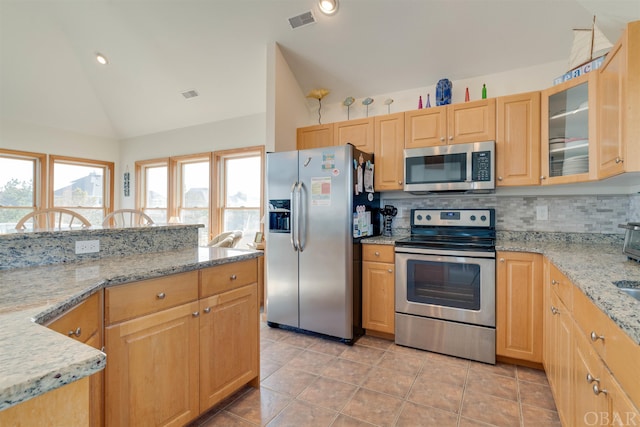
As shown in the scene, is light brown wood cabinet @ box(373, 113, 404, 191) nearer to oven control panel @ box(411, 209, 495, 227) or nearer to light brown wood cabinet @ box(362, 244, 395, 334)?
oven control panel @ box(411, 209, 495, 227)

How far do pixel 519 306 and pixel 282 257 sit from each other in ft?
6.37

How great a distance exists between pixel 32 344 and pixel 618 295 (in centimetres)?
163

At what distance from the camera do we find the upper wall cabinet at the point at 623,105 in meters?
1.41

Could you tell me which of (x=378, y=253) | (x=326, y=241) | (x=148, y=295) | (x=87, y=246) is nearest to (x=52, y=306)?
(x=148, y=295)

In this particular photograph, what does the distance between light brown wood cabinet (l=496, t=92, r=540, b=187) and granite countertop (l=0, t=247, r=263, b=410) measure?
7.03ft

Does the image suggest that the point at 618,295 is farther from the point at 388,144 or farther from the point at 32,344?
the point at 388,144

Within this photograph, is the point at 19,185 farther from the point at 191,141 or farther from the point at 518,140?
the point at 518,140

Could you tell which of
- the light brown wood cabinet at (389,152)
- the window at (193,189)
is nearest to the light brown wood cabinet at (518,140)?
the light brown wood cabinet at (389,152)

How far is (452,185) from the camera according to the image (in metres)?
2.69

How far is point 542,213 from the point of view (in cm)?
274

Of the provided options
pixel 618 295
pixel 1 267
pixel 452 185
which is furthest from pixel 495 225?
pixel 1 267

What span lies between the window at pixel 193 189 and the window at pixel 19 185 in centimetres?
196

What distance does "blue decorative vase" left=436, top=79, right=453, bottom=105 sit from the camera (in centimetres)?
291

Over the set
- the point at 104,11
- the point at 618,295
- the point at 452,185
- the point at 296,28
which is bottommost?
the point at 618,295
